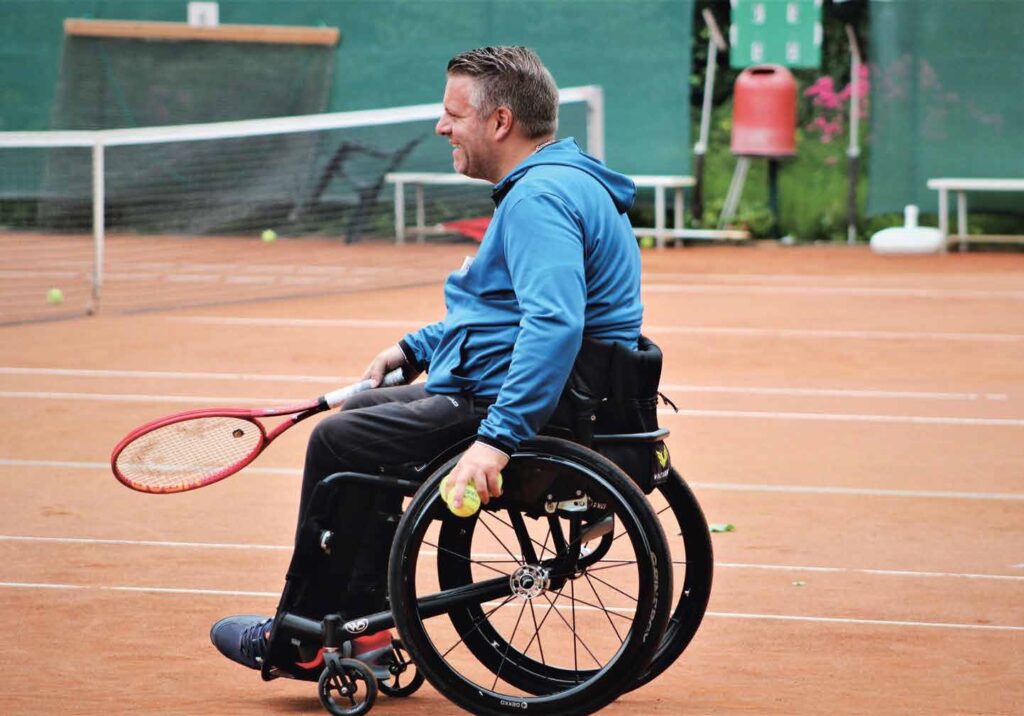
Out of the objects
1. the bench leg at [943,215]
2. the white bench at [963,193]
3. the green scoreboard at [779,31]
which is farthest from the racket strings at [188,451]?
the green scoreboard at [779,31]

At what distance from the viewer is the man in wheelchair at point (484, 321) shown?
10.7ft

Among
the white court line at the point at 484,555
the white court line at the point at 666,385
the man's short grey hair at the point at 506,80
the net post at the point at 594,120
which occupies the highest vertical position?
the net post at the point at 594,120

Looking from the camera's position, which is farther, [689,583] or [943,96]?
[943,96]

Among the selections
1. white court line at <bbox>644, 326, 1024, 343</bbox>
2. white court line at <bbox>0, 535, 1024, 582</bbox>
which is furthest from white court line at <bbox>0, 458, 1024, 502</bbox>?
white court line at <bbox>644, 326, 1024, 343</bbox>

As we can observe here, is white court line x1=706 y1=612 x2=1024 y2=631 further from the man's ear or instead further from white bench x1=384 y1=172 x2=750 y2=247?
white bench x1=384 y1=172 x2=750 y2=247

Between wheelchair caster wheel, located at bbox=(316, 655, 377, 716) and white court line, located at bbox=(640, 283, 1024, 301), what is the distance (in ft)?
31.2

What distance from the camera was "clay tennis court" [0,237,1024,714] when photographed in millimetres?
3773

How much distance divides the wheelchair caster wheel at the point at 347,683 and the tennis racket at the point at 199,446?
57cm

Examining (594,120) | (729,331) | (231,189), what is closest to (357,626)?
(729,331)

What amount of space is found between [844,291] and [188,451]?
31.8 ft

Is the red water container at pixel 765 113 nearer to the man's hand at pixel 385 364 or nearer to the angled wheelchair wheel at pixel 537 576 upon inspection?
the man's hand at pixel 385 364

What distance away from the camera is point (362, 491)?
3369 millimetres

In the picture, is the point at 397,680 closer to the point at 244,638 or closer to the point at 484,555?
the point at 244,638

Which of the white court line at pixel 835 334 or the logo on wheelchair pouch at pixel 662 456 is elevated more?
the logo on wheelchair pouch at pixel 662 456
